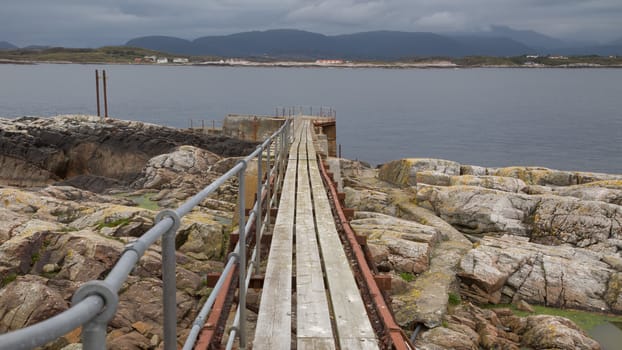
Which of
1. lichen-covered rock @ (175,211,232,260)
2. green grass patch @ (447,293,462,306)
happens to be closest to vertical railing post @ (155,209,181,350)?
green grass patch @ (447,293,462,306)

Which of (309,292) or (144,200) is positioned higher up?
(309,292)

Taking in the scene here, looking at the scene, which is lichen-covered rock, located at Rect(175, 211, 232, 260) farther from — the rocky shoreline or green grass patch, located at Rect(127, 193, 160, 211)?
green grass patch, located at Rect(127, 193, 160, 211)

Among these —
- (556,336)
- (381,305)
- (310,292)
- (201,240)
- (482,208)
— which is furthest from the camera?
(482,208)

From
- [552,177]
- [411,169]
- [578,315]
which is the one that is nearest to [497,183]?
[552,177]

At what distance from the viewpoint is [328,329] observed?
4828 millimetres

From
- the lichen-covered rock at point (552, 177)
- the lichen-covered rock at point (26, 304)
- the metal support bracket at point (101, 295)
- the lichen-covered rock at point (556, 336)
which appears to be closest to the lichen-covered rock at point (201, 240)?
the lichen-covered rock at point (26, 304)

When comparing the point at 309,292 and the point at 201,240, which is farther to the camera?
the point at 201,240

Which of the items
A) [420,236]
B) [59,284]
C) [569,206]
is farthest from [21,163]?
[569,206]

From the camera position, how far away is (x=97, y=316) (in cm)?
130

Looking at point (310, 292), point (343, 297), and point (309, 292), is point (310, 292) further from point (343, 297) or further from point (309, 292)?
point (343, 297)

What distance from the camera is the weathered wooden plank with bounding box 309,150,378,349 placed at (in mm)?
4656

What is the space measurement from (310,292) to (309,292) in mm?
11

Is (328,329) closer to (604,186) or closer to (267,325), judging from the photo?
(267,325)

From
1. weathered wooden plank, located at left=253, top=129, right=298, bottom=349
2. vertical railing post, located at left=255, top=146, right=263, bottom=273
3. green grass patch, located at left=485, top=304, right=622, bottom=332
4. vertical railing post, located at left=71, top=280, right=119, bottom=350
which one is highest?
vertical railing post, located at left=71, top=280, right=119, bottom=350
